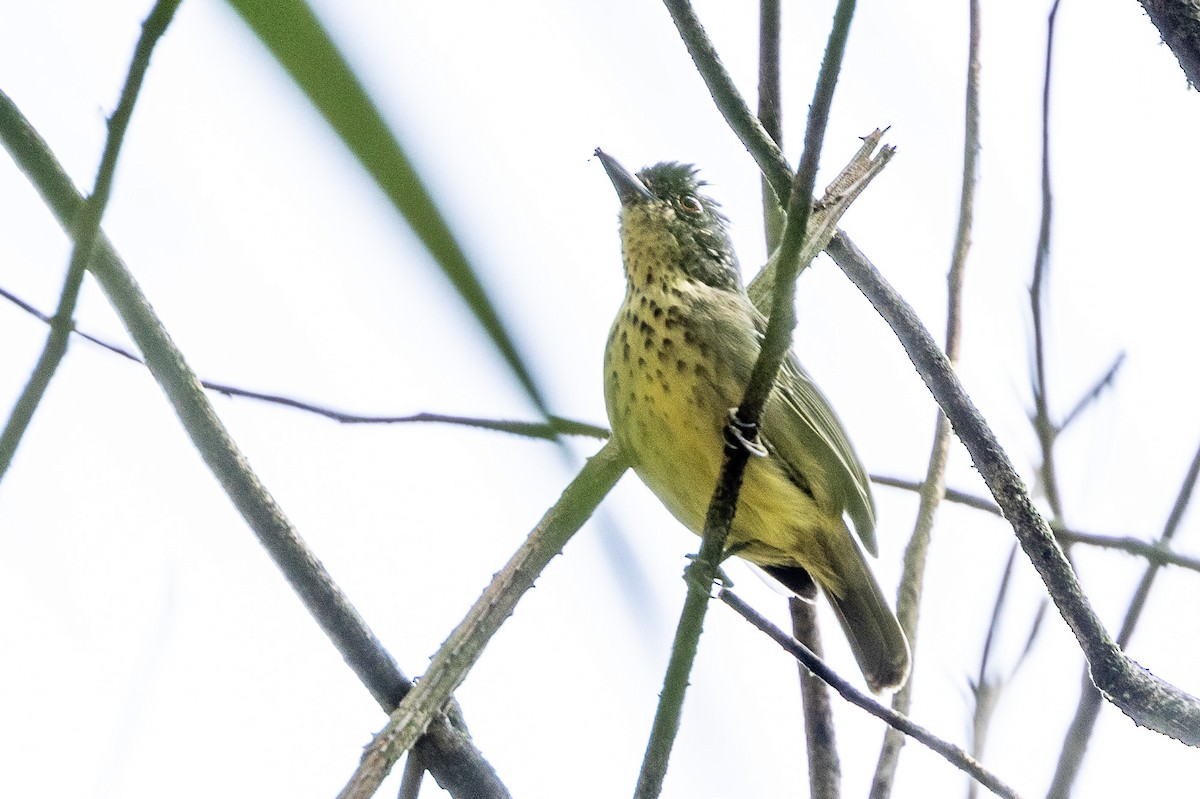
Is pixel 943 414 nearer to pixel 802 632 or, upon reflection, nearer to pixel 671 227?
pixel 802 632

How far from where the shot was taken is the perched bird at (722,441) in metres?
3.48

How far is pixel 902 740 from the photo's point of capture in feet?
8.57

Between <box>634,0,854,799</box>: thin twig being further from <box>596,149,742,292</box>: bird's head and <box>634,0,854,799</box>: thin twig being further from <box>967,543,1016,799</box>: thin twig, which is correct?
<box>596,149,742,292</box>: bird's head

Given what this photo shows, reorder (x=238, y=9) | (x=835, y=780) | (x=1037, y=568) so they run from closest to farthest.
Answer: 1. (x=238, y=9)
2. (x=1037, y=568)
3. (x=835, y=780)

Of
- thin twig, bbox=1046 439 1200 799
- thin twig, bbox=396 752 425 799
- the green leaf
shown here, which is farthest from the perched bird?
the green leaf

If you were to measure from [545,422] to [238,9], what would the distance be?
234 mm

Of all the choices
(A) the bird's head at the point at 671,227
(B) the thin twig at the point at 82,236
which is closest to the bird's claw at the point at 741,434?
(B) the thin twig at the point at 82,236

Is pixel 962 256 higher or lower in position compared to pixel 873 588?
higher

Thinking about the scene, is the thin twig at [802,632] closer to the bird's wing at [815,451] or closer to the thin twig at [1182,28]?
the bird's wing at [815,451]

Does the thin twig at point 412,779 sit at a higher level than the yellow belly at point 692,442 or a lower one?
lower

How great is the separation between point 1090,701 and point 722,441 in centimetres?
127

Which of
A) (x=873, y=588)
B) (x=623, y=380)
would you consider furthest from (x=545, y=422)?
(x=873, y=588)

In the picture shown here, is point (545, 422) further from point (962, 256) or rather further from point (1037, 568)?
point (962, 256)

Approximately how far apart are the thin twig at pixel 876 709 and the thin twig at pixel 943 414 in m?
1.03
